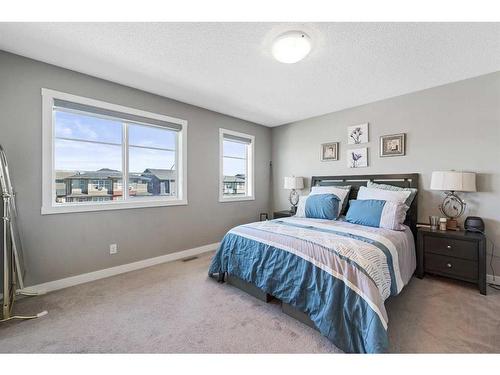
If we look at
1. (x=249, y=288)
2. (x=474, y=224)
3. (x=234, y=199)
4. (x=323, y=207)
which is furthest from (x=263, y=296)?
(x=474, y=224)

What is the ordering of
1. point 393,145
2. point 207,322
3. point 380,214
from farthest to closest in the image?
point 393,145 → point 380,214 → point 207,322

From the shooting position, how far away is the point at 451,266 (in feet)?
8.04

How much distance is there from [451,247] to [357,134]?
199 centimetres

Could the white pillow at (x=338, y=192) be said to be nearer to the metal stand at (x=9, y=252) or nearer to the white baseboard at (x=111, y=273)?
the white baseboard at (x=111, y=273)

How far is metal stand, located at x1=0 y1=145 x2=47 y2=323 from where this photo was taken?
1.85m

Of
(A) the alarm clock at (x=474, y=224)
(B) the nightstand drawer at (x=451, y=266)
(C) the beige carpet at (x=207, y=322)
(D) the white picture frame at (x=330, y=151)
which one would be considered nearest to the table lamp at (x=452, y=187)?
(A) the alarm clock at (x=474, y=224)

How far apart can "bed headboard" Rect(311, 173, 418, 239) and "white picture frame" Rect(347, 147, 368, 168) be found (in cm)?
20

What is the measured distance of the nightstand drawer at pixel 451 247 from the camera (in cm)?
233

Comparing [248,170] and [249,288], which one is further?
[248,170]

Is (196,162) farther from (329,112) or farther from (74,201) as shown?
(329,112)

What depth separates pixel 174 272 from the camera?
288 cm

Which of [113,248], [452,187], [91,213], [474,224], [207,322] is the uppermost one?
[452,187]

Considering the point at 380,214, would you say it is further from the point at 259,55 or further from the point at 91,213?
the point at 91,213

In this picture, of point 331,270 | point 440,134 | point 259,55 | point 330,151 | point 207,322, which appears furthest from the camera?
point 330,151
